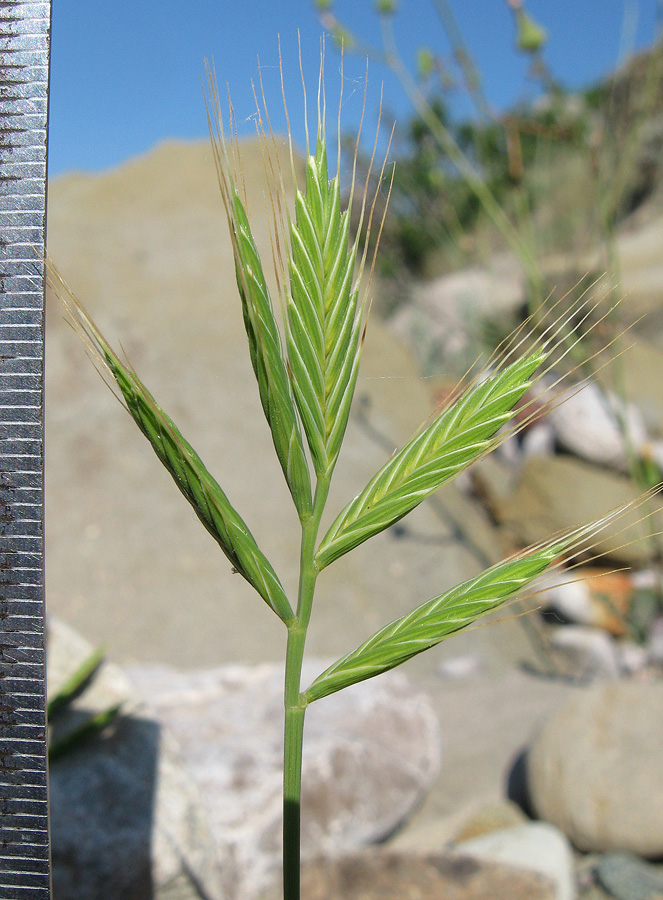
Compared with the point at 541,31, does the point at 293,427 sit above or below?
below

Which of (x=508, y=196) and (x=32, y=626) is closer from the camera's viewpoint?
(x=32, y=626)

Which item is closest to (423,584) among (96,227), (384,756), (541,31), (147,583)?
(147,583)

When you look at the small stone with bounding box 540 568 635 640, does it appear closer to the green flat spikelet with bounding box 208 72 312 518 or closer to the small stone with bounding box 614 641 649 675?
the small stone with bounding box 614 641 649 675

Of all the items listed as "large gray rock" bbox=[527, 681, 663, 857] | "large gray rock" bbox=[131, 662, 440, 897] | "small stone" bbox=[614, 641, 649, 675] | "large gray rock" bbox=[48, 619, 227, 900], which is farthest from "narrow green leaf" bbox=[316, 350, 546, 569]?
"small stone" bbox=[614, 641, 649, 675]

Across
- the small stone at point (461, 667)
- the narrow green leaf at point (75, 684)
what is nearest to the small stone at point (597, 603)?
the small stone at point (461, 667)

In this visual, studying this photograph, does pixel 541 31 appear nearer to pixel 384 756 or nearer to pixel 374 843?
pixel 384 756

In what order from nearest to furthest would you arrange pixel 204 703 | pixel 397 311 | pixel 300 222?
pixel 300 222 → pixel 204 703 → pixel 397 311

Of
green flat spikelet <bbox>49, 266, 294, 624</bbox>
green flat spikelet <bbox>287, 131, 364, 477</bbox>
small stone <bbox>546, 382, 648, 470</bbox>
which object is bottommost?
green flat spikelet <bbox>49, 266, 294, 624</bbox>
